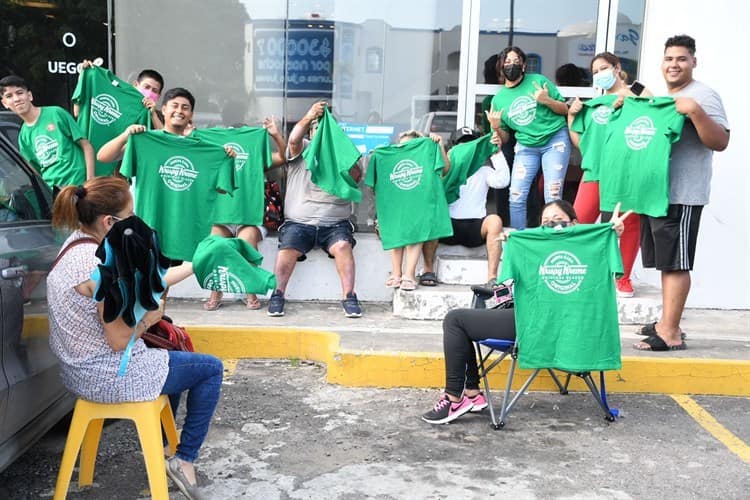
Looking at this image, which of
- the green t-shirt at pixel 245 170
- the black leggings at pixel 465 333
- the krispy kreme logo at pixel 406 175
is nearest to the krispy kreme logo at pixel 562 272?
the black leggings at pixel 465 333

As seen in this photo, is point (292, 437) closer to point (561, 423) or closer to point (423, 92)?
point (561, 423)

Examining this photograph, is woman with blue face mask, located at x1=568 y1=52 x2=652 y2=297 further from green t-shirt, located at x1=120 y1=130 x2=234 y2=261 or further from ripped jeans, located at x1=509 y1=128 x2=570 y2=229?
green t-shirt, located at x1=120 y1=130 x2=234 y2=261

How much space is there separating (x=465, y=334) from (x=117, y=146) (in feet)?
9.18

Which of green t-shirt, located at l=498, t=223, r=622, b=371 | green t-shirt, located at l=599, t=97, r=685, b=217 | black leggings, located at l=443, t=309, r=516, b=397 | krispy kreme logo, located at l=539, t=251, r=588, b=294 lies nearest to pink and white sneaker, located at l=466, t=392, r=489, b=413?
black leggings, located at l=443, t=309, r=516, b=397

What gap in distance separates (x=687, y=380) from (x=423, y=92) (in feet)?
12.3

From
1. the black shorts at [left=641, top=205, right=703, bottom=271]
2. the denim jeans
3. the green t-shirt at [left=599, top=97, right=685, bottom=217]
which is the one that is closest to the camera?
the denim jeans

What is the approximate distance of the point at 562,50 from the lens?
770 centimetres

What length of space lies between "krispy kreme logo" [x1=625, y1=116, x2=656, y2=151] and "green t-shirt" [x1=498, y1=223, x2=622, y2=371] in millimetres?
1253

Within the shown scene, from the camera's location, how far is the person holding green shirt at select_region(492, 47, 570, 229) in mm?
6910

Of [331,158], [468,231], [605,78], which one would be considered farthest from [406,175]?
[605,78]

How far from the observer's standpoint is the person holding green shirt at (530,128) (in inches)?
272

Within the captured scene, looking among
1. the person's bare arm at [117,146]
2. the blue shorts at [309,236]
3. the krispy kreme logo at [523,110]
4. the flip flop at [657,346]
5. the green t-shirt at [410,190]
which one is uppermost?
the krispy kreme logo at [523,110]

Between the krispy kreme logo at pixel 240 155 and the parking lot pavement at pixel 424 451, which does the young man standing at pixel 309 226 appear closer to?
the krispy kreme logo at pixel 240 155

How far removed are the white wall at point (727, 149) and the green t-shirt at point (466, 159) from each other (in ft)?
6.45
